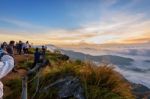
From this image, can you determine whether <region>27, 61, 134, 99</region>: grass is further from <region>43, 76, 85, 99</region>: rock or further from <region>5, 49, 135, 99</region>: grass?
<region>43, 76, 85, 99</region>: rock

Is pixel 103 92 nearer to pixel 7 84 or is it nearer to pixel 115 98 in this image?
pixel 115 98

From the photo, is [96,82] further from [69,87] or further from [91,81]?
[69,87]

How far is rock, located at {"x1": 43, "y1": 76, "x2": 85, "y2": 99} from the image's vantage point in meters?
12.0

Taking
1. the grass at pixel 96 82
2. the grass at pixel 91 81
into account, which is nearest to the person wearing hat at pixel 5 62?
the grass at pixel 91 81

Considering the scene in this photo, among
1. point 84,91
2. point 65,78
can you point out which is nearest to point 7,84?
point 65,78

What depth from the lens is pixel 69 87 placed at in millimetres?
12336

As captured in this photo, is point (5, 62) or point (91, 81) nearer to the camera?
point (5, 62)

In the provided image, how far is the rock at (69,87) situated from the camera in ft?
39.5

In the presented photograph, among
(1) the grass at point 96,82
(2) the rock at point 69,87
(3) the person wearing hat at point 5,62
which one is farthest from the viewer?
(2) the rock at point 69,87

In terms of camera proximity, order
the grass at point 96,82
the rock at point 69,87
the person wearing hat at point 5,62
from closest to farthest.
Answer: the person wearing hat at point 5,62
the grass at point 96,82
the rock at point 69,87

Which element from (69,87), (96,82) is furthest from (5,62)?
(96,82)

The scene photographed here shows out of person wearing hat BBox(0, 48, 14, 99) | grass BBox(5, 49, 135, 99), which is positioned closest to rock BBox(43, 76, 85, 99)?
grass BBox(5, 49, 135, 99)

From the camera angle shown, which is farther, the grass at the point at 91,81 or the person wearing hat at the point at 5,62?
the grass at the point at 91,81

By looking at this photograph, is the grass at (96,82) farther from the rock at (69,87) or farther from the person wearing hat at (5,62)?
the person wearing hat at (5,62)
